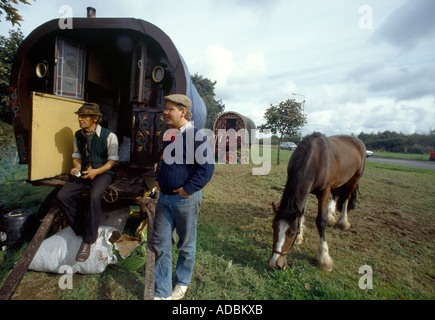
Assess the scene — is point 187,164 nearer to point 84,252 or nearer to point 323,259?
point 84,252

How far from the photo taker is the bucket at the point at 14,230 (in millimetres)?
2936

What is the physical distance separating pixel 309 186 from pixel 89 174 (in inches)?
122

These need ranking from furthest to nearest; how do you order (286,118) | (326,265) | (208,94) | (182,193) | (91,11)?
1. (208,94)
2. (286,118)
3. (91,11)
4. (326,265)
5. (182,193)

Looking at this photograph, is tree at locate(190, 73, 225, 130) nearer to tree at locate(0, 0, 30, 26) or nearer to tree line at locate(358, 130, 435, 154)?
tree at locate(0, 0, 30, 26)

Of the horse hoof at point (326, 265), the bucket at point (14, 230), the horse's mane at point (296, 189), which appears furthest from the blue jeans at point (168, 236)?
the bucket at point (14, 230)

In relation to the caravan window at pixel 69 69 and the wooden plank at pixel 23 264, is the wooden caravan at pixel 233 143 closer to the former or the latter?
the caravan window at pixel 69 69

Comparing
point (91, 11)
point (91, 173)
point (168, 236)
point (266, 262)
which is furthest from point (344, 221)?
point (91, 11)

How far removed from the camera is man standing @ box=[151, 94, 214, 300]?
2051 mm

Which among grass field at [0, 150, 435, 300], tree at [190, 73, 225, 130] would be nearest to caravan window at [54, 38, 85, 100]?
grass field at [0, 150, 435, 300]

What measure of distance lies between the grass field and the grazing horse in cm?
31

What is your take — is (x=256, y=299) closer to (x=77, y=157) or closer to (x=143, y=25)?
(x=77, y=157)

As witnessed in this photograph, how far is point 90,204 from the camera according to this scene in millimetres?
2541

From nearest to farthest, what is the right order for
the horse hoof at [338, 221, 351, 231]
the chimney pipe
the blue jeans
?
1. the blue jeans
2. the chimney pipe
3. the horse hoof at [338, 221, 351, 231]

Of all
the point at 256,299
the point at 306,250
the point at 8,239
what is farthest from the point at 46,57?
the point at 306,250
